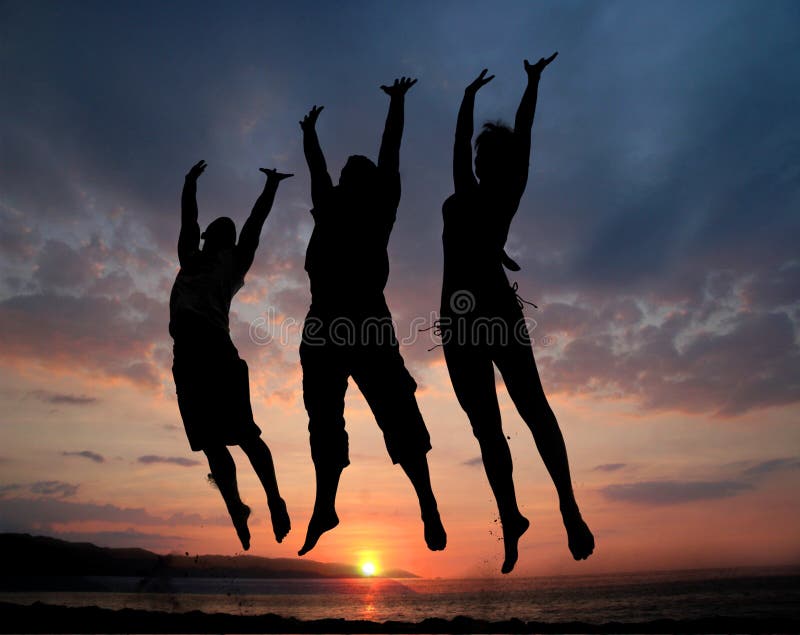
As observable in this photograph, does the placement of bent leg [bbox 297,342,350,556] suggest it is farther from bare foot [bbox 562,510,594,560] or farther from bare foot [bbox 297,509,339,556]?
bare foot [bbox 562,510,594,560]

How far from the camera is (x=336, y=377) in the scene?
14.4 feet

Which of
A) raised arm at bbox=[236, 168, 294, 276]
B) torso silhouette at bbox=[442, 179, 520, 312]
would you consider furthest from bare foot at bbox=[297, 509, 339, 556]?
raised arm at bbox=[236, 168, 294, 276]

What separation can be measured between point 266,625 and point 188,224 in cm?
359

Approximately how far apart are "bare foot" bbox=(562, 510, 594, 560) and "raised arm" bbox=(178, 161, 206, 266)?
3991 millimetres

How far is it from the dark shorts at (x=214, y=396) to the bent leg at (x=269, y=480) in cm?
9

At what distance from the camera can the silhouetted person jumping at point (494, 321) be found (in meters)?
4.10

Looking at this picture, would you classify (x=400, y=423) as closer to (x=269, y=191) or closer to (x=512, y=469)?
(x=512, y=469)

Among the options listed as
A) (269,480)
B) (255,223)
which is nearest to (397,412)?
(269,480)

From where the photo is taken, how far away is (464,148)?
14.7 ft

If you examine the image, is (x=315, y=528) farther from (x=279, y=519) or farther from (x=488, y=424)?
(x=488, y=424)

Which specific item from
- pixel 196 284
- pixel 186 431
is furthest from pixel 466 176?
pixel 186 431

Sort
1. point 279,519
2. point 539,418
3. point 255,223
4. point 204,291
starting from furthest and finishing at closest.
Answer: point 255,223, point 204,291, point 279,519, point 539,418

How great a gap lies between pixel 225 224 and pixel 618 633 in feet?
15.2

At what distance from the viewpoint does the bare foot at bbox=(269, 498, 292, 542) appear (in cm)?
473
